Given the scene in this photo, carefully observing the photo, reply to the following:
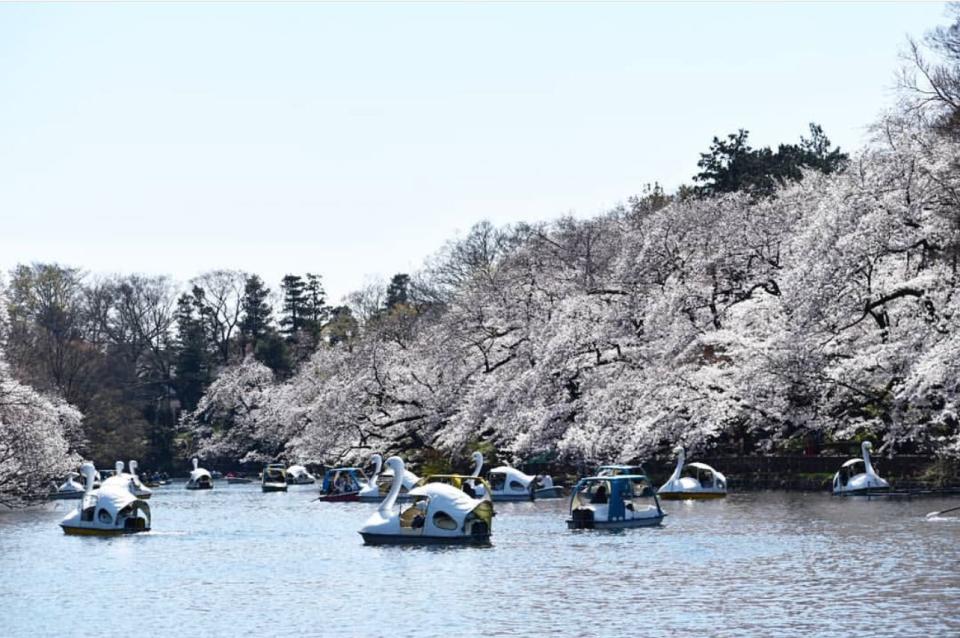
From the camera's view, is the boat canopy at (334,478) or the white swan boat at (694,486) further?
the boat canopy at (334,478)

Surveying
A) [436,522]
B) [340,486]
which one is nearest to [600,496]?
[436,522]

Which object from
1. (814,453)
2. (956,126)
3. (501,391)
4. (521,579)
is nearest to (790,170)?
(501,391)

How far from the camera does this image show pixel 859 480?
61062 millimetres

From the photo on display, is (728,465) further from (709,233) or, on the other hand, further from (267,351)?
(267,351)

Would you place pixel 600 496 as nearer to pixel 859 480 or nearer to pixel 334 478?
pixel 859 480

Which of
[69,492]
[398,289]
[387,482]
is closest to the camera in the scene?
[387,482]

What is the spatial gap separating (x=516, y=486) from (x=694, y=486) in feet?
32.6

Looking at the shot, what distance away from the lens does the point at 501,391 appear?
86.2 meters

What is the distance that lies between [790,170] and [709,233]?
49282 millimetres

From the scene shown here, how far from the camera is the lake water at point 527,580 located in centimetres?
2867

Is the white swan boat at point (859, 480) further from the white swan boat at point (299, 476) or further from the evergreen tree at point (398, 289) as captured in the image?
the evergreen tree at point (398, 289)

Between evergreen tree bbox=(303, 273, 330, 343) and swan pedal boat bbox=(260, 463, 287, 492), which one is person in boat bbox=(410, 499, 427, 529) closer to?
swan pedal boat bbox=(260, 463, 287, 492)

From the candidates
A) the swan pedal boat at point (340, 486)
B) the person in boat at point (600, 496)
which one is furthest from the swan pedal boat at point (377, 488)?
the person in boat at point (600, 496)

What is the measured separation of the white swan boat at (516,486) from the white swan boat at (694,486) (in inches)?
273
